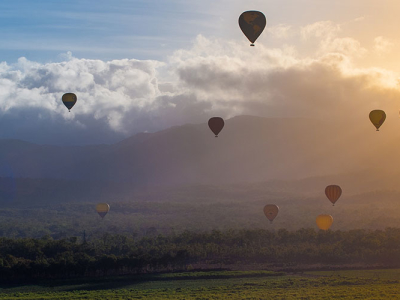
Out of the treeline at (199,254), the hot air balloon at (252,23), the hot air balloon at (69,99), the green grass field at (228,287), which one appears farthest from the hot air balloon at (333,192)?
the hot air balloon at (69,99)

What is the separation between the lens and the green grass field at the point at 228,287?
197 feet

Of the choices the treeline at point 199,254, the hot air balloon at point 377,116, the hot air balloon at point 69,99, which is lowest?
the treeline at point 199,254

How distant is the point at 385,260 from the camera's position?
3307 inches

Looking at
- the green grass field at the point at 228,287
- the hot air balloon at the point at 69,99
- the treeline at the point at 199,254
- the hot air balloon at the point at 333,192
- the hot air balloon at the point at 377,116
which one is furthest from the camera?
the hot air balloon at the point at 333,192

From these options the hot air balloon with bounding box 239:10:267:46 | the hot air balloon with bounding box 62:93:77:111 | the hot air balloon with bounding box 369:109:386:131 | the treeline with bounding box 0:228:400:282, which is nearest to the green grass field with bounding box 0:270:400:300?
the treeline with bounding box 0:228:400:282

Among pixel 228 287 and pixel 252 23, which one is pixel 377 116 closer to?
pixel 252 23

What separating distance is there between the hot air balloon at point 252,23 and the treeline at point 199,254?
108 ft

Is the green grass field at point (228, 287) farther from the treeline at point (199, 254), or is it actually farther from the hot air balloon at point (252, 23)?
the hot air balloon at point (252, 23)

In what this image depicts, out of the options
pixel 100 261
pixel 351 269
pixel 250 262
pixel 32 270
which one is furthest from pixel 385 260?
pixel 32 270

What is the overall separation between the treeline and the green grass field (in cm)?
376

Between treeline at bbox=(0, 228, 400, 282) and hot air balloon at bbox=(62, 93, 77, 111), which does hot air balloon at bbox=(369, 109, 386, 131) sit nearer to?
treeline at bbox=(0, 228, 400, 282)

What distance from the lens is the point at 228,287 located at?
66.4 meters

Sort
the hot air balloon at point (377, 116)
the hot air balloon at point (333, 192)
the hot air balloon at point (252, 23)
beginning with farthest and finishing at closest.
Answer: the hot air balloon at point (333, 192) < the hot air balloon at point (377, 116) < the hot air balloon at point (252, 23)

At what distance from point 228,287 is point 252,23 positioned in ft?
92.3
